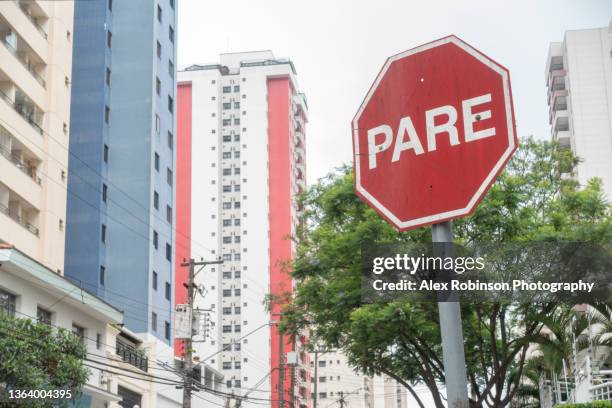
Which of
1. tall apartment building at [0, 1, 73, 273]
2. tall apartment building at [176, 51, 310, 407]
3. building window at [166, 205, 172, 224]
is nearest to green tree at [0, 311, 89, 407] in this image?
tall apartment building at [0, 1, 73, 273]

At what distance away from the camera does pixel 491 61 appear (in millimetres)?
3279

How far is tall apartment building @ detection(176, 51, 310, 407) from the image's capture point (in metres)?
109

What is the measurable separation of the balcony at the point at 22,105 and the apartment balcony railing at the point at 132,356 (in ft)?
36.1

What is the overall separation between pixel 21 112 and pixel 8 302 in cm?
1186

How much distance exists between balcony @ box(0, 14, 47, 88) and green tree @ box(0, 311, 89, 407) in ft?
53.3

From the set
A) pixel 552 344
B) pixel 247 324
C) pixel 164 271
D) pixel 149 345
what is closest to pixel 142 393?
pixel 149 345

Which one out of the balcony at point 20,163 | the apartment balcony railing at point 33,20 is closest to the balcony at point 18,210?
the balcony at point 20,163

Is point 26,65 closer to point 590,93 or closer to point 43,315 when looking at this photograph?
point 43,315

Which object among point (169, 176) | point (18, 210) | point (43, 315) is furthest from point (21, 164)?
point (169, 176)

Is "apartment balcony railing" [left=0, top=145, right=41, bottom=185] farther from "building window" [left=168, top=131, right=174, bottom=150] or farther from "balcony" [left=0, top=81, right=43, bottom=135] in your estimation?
"building window" [left=168, top=131, right=174, bottom=150]

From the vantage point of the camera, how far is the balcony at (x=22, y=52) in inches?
1512

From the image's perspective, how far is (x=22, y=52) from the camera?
4019 centimetres

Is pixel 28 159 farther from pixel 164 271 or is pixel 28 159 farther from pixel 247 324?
pixel 247 324

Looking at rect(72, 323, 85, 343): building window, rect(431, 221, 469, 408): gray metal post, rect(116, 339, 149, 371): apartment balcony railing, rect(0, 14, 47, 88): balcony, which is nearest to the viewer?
rect(431, 221, 469, 408): gray metal post
